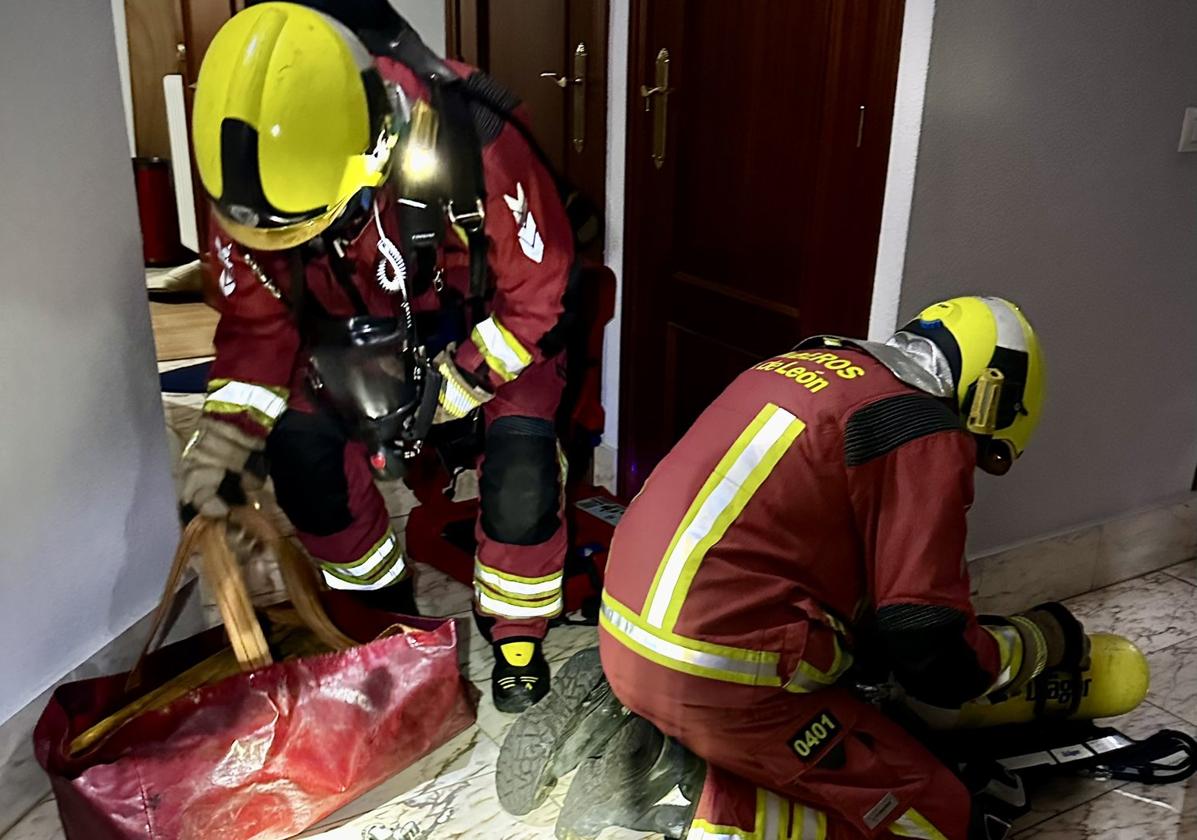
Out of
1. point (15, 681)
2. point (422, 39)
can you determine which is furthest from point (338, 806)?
point (422, 39)

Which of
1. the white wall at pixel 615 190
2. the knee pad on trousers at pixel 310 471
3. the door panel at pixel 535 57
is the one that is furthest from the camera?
the white wall at pixel 615 190

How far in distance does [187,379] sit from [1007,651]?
4.43 feet

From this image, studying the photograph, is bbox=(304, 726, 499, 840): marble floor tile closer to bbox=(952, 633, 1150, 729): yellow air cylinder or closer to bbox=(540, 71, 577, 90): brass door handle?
bbox=(952, 633, 1150, 729): yellow air cylinder

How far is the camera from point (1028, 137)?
1729 millimetres

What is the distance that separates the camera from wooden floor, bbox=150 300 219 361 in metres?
1.59

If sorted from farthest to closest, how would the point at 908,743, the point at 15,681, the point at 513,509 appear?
the point at 513,509 → the point at 15,681 → the point at 908,743

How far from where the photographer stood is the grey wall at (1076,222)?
5.43 ft

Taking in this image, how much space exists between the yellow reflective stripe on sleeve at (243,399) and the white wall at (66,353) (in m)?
0.22

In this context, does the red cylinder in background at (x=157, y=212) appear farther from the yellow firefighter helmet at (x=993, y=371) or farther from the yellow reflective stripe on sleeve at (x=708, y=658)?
the yellow firefighter helmet at (x=993, y=371)

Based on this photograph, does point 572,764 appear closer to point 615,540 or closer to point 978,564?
point 615,540

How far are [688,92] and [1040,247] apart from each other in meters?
0.73

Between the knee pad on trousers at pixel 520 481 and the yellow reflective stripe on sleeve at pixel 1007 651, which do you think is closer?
the yellow reflective stripe on sleeve at pixel 1007 651

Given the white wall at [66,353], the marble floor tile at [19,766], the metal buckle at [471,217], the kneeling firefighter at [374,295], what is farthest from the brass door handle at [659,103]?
the marble floor tile at [19,766]

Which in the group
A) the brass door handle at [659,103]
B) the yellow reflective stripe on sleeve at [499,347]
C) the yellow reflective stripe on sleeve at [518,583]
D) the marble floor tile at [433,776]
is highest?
the brass door handle at [659,103]
